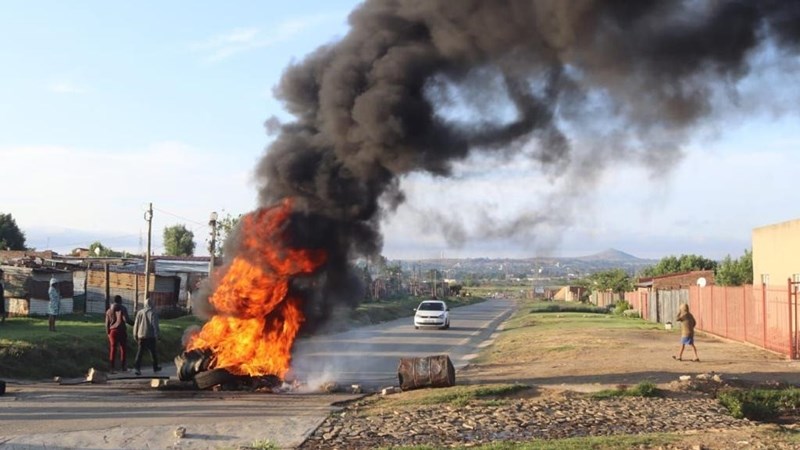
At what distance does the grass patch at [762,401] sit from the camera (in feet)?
42.9

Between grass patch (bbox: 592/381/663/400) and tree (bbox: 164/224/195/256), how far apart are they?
6964 centimetres

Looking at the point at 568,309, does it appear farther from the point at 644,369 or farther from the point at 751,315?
the point at 644,369

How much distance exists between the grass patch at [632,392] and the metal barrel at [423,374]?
2.64 metres

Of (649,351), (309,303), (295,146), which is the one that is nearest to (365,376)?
(309,303)

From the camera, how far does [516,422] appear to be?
11.1 metres

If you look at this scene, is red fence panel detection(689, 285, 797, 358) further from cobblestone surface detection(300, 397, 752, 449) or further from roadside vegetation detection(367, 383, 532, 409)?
roadside vegetation detection(367, 383, 532, 409)

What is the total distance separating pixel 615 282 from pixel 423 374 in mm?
72887

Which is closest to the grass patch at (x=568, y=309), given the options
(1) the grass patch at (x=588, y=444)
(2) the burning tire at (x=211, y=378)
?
(2) the burning tire at (x=211, y=378)

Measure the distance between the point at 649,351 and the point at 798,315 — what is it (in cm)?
427

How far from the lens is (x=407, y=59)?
1578 centimetres

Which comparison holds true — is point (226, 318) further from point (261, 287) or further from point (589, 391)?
point (589, 391)

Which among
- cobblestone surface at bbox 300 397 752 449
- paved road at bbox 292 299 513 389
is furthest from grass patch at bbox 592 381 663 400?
paved road at bbox 292 299 513 389

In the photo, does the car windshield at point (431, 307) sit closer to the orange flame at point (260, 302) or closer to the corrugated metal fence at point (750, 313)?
the corrugated metal fence at point (750, 313)

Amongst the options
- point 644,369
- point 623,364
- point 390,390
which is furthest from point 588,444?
point 623,364
